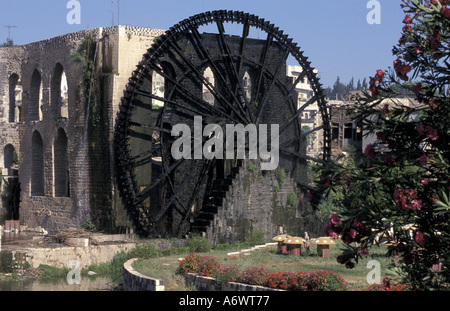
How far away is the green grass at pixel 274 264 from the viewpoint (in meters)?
16.4

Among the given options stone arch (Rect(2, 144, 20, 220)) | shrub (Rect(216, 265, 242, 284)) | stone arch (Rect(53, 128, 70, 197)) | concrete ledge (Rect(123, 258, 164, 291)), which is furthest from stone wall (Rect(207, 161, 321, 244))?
stone arch (Rect(2, 144, 20, 220))

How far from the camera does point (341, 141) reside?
36.7 m

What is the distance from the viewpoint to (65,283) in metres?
19.4

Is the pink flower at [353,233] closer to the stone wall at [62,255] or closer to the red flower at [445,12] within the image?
the red flower at [445,12]

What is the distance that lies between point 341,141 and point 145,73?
15638 mm

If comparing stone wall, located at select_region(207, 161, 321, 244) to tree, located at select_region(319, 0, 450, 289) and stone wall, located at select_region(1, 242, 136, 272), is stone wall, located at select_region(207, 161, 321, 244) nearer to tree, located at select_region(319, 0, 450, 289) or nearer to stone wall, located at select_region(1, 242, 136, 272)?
stone wall, located at select_region(1, 242, 136, 272)

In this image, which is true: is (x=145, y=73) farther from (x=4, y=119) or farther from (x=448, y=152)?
(x=448, y=152)

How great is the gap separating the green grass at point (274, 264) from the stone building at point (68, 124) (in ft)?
15.3

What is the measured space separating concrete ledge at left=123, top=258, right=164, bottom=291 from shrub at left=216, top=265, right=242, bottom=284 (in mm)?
1228

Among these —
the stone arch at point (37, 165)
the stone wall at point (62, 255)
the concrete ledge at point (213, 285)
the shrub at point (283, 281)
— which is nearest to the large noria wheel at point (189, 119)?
the stone wall at point (62, 255)

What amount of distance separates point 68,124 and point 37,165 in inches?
130

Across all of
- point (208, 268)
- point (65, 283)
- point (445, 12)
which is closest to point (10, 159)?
point (65, 283)

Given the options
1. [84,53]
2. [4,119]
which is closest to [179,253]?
[84,53]

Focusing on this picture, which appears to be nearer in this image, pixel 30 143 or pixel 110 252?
pixel 110 252
